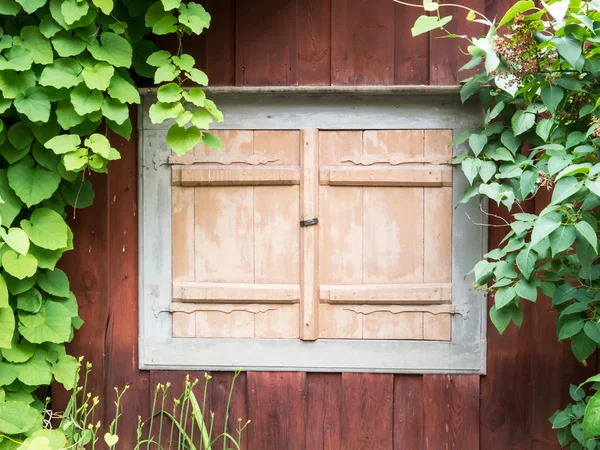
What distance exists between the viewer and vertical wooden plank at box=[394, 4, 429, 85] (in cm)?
240

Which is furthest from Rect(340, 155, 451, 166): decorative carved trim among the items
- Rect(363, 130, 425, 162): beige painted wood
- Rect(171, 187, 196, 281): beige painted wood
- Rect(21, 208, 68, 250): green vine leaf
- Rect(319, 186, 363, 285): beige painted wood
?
Rect(21, 208, 68, 250): green vine leaf

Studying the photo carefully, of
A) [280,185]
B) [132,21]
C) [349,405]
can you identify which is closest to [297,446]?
[349,405]

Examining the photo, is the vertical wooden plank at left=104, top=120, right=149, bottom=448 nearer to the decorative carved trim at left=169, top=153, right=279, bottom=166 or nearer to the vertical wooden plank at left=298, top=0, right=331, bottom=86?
the decorative carved trim at left=169, top=153, right=279, bottom=166

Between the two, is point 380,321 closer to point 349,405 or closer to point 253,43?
point 349,405

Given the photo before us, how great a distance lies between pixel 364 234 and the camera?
7.93 ft

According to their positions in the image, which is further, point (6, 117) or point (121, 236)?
point (121, 236)

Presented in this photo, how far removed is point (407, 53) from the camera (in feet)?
7.89

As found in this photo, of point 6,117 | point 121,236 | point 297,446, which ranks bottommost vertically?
point 297,446

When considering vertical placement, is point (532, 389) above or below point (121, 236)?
below

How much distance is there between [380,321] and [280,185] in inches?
25.1

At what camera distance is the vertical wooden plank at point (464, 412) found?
2.41 metres

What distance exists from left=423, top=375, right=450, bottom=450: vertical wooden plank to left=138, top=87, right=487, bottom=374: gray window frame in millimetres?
54

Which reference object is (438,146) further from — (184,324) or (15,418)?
(15,418)

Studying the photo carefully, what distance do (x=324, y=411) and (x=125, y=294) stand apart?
2.94ft
